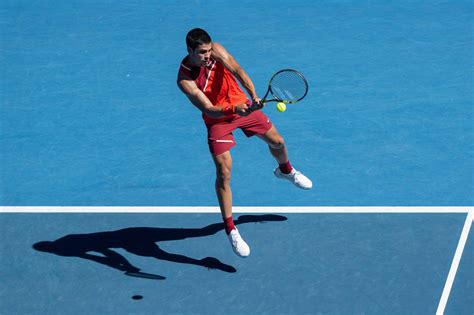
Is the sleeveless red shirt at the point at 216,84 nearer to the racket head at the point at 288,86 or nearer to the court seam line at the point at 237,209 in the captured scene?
the racket head at the point at 288,86

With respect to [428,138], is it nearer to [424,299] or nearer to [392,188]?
[392,188]

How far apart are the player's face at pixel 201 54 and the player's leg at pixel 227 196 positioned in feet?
3.43

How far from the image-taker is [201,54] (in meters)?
9.32

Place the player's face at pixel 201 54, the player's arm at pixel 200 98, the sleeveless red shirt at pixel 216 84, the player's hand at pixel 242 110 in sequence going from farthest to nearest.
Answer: the sleeveless red shirt at pixel 216 84 < the player's arm at pixel 200 98 < the player's face at pixel 201 54 < the player's hand at pixel 242 110

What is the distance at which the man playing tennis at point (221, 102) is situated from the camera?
937 cm

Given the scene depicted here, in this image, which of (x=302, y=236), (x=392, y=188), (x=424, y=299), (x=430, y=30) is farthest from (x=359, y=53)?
(x=424, y=299)

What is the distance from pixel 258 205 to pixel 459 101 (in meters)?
3.93

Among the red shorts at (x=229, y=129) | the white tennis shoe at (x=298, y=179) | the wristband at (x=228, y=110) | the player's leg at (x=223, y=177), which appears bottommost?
the white tennis shoe at (x=298, y=179)

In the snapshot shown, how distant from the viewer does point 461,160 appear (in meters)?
11.8

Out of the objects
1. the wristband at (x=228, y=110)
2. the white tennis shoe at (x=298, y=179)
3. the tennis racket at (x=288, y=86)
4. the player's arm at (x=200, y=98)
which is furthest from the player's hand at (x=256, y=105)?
the white tennis shoe at (x=298, y=179)

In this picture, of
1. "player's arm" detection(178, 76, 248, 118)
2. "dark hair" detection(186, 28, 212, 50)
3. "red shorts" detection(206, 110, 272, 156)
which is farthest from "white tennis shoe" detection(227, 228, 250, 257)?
"dark hair" detection(186, 28, 212, 50)

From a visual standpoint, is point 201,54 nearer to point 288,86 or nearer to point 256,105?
point 256,105

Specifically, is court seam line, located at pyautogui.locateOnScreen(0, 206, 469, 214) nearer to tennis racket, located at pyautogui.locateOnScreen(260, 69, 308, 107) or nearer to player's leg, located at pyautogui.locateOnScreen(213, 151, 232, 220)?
player's leg, located at pyautogui.locateOnScreen(213, 151, 232, 220)

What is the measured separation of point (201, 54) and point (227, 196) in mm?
1591
